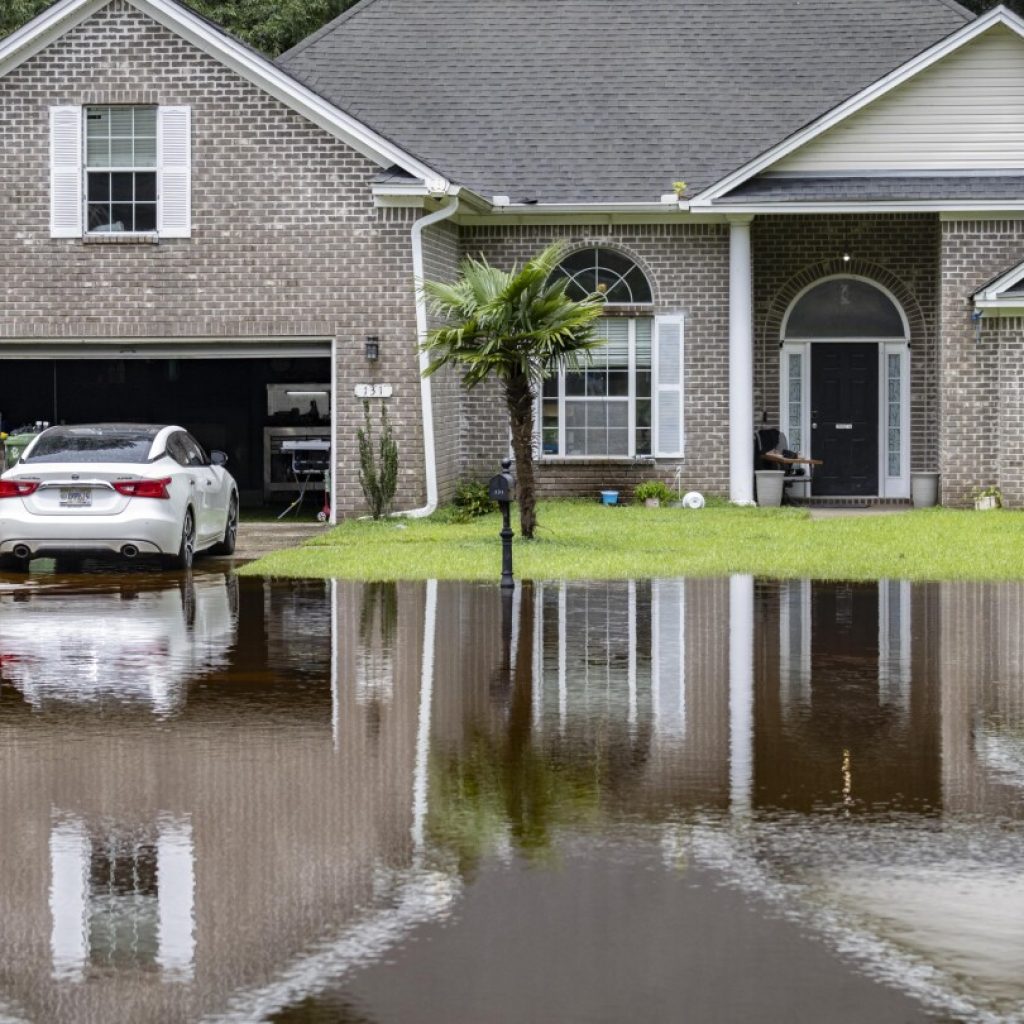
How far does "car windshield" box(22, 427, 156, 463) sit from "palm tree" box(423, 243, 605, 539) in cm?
340

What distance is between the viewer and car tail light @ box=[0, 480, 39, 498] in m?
19.4

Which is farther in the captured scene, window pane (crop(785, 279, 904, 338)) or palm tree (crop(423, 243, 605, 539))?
window pane (crop(785, 279, 904, 338))

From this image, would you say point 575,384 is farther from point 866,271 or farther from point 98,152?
point 98,152

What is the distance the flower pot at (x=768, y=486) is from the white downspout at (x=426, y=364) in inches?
203

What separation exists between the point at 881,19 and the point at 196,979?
27.9 metres

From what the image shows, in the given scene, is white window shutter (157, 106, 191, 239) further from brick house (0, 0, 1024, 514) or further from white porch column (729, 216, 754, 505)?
white porch column (729, 216, 754, 505)

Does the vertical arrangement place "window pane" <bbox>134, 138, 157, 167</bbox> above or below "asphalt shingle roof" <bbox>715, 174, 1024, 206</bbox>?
above

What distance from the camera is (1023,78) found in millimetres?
27312

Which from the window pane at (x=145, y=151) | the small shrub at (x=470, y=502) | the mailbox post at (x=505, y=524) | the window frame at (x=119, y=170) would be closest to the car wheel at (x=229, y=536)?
the small shrub at (x=470, y=502)

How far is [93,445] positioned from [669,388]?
10.6 m

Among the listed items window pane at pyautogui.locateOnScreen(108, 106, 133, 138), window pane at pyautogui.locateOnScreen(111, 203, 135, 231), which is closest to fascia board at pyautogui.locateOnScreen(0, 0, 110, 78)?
window pane at pyautogui.locateOnScreen(108, 106, 133, 138)

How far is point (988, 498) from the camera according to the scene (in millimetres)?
27125

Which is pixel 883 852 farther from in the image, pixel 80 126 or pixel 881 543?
pixel 80 126

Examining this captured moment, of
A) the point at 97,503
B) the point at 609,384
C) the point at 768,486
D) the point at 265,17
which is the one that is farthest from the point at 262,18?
the point at 97,503
